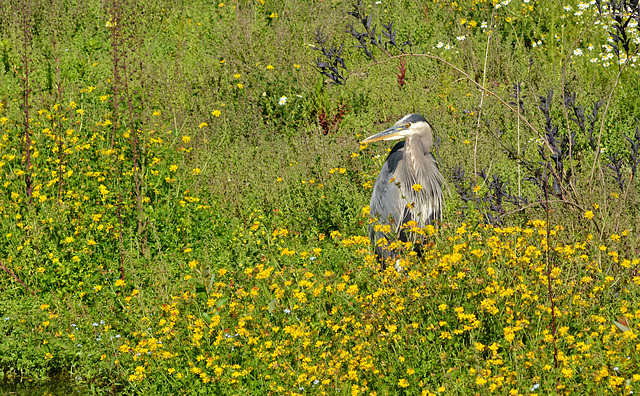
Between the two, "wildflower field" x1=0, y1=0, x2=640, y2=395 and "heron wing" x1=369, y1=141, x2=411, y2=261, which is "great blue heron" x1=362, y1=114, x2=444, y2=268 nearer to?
"heron wing" x1=369, y1=141, x2=411, y2=261

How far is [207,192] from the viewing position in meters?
5.19

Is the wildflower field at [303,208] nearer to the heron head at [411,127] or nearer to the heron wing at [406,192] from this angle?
the heron wing at [406,192]

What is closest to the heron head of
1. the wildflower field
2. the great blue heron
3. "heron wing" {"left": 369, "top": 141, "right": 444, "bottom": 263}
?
the great blue heron

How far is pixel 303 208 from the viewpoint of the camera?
5.09 meters

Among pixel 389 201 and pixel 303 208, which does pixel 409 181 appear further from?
pixel 303 208

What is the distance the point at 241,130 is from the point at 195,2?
319 centimetres

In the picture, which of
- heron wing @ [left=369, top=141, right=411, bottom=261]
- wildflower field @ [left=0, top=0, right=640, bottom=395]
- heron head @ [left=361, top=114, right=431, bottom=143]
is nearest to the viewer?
wildflower field @ [left=0, top=0, right=640, bottom=395]

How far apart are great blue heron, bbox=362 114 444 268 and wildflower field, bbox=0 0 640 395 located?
19 cm

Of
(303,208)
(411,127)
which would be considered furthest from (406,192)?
(303,208)

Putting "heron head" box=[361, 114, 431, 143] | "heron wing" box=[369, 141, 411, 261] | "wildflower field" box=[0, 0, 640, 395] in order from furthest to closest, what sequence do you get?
"heron head" box=[361, 114, 431, 143]
"heron wing" box=[369, 141, 411, 261]
"wildflower field" box=[0, 0, 640, 395]

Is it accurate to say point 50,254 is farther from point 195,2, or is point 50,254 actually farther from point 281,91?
point 195,2

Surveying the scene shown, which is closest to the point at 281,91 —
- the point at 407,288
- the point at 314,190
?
the point at 314,190

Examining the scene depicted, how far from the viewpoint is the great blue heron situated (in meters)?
4.27

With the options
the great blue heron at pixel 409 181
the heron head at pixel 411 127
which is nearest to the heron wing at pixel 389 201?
the great blue heron at pixel 409 181
